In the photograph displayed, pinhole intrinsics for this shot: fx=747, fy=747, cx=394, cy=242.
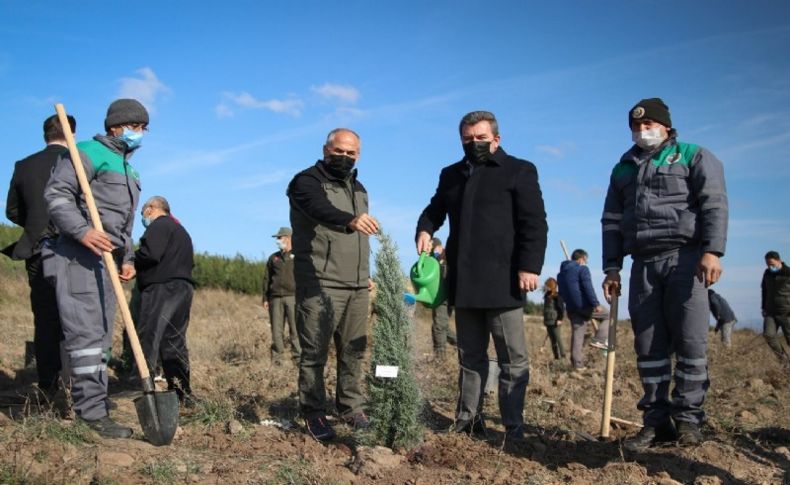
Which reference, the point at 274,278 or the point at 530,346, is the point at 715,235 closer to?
the point at 274,278

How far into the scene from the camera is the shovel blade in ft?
15.1

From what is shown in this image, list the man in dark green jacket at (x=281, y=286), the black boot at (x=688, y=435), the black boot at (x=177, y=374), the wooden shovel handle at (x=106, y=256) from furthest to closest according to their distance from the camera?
the man in dark green jacket at (x=281, y=286) → the black boot at (x=177, y=374) → the black boot at (x=688, y=435) → the wooden shovel handle at (x=106, y=256)

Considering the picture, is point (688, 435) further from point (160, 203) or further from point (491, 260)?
point (160, 203)

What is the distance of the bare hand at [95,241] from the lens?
452cm

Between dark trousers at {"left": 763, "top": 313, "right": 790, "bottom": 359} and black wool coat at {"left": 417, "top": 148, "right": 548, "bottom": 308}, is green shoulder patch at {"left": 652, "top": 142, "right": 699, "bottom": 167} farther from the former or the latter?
dark trousers at {"left": 763, "top": 313, "right": 790, "bottom": 359}

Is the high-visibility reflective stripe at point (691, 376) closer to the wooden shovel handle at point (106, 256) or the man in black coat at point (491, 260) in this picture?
the man in black coat at point (491, 260)

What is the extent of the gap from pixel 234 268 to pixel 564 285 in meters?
17.8

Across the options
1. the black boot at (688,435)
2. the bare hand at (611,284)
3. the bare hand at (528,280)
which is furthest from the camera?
the bare hand at (611,284)

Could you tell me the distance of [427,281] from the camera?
5027 millimetres

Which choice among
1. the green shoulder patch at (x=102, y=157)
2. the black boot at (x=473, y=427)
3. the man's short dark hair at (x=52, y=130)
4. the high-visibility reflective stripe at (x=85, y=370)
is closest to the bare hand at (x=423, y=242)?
the black boot at (x=473, y=427)

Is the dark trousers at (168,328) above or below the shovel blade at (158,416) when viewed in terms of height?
above

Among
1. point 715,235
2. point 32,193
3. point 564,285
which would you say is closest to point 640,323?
point 715,235

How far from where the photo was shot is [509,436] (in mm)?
5043

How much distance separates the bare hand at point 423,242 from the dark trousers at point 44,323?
2870mm
